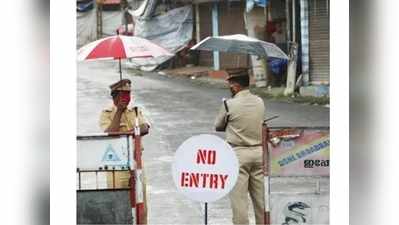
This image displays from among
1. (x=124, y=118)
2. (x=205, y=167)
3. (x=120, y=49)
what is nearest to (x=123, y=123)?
(x=124, y=118)

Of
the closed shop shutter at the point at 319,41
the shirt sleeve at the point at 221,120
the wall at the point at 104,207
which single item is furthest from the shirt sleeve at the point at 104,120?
the closed shop shutter at the point at 319,41

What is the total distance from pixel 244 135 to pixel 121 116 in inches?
30.3

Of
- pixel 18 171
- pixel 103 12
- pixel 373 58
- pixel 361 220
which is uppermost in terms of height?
pixel 103 12

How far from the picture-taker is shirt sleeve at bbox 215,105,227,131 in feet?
15.9

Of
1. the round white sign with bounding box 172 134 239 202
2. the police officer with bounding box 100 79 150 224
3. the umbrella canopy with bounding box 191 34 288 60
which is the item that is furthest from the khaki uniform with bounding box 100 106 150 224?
the umbrella canopy with bounding box 191 34 288 60

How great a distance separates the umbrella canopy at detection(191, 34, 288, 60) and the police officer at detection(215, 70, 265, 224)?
15 cm

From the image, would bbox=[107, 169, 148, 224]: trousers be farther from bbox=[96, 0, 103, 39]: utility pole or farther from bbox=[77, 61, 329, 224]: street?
bbox=[96, 0, 103, 39]: utility pole

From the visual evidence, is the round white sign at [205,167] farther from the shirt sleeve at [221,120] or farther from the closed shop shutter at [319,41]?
the closed shop shutter at [319,41]

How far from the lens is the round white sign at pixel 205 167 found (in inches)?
190

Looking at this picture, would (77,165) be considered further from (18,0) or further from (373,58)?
(373,58)

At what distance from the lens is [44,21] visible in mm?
4707

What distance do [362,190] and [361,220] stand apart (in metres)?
0.19

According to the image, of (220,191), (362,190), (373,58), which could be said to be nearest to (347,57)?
(373,58)

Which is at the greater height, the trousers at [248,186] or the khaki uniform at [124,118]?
the khaki uniform at [124,118]
